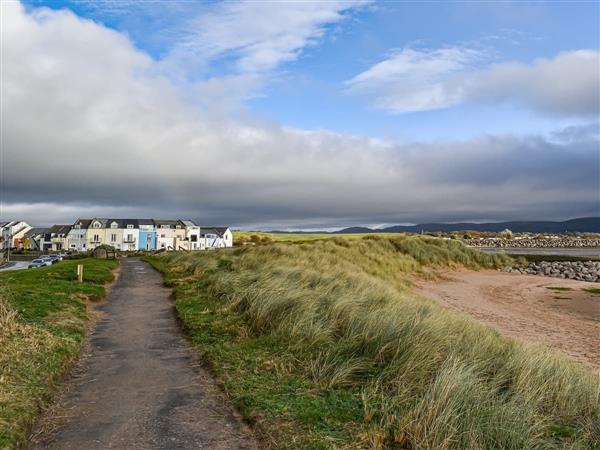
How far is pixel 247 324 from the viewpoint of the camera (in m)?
11.7

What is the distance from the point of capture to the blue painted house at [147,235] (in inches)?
4375

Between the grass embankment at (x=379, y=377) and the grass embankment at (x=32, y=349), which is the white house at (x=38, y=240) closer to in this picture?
the grass embankment at (x=32, y=349)

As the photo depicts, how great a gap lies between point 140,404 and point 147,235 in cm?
11052

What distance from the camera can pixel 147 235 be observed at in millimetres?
112000

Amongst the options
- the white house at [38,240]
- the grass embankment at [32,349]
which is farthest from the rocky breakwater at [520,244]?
the white house at [38,240]

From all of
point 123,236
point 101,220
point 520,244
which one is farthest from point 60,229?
point 520,244

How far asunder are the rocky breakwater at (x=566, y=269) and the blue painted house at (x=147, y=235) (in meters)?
→ 89.4

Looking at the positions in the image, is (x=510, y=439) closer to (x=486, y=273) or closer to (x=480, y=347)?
(x=480, y=347)

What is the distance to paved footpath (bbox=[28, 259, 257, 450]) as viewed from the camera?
18.3ft

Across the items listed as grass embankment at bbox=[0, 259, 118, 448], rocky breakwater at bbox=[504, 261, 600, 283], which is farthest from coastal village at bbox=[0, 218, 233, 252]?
grass embankment at bbox=[0, 259, 118, 448]

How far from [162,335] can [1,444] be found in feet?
21.4

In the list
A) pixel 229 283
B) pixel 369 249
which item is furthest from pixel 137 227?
pixel 229 283

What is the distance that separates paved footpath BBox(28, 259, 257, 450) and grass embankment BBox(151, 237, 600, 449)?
0.42 meters

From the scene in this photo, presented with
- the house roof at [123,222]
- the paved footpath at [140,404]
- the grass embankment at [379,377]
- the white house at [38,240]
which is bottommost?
the white house at [38,240]
